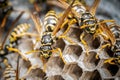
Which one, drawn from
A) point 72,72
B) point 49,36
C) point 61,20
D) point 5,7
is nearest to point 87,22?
point 61,20

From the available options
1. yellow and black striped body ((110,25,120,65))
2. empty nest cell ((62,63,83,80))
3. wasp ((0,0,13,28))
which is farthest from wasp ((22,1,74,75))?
wasp ((0,0,13,28))

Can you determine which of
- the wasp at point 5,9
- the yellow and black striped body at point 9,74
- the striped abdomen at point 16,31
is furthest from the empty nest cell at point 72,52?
the wasp at point 5,9

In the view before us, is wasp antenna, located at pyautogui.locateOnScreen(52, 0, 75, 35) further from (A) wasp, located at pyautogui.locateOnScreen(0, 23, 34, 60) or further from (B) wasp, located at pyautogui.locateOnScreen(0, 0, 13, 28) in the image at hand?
(B) wasp, located at pyautogui.locateOnScreen(0, 0, 13, 28)

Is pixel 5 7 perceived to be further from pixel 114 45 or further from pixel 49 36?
pixel 114 45

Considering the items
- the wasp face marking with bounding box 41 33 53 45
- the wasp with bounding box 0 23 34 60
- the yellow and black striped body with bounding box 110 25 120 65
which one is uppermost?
the wasp with bounding box 0 23 34 60

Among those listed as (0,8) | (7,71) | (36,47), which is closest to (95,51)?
(36,47)

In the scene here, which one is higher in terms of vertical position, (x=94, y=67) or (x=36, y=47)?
(x=36, y=47)

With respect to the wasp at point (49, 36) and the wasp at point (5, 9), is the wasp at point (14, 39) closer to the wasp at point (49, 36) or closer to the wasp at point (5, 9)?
the wasp at point (49, 36)

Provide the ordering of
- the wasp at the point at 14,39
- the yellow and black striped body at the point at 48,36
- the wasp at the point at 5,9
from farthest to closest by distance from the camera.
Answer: the wasp at the point at 5,9, the wasp at the point at 14,39, the yellow and black striped body at the point at 48,36

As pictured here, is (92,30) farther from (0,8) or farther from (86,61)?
(0,8)
